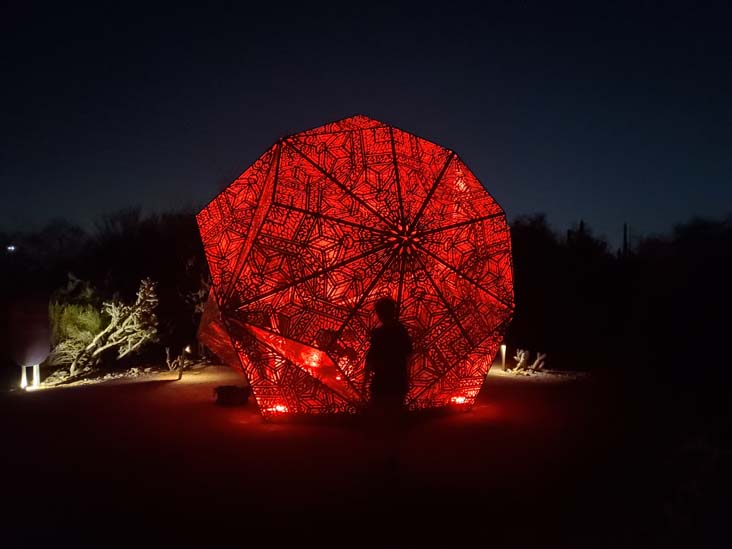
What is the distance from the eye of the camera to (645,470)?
5.87m

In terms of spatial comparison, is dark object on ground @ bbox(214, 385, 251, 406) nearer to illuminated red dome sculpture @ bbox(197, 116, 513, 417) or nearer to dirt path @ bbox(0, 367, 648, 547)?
dirt path @ bbox(0, 367, 648, 547)

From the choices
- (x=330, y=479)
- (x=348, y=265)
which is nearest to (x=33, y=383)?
(x=348, y=265)

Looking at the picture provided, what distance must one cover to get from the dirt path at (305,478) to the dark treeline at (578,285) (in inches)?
49.7

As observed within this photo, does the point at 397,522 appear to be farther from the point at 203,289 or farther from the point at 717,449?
the point at 203,289

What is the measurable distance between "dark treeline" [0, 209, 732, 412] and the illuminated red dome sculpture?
2.11 meters

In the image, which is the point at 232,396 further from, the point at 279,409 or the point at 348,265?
the point at 348,265

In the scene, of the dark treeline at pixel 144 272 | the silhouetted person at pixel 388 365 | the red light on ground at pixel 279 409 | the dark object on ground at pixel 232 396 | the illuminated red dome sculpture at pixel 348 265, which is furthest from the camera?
the dark treeline at pixel 144 272

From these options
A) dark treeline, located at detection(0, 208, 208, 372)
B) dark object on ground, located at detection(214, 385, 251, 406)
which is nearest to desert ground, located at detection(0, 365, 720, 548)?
dark object on ground, located at detection(214, 385, 251, 406)

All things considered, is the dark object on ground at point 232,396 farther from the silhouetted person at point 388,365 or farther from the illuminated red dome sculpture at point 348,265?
the silhouetted person at point 388,365

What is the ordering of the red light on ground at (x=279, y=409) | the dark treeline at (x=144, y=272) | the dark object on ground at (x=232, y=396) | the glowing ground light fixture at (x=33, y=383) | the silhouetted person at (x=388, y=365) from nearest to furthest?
the silhouetted person at (x=388, y=365), the red light on ground at (x=279, y=409), the dark object on ground at (x=232, y=396), the glowing ground light fixture at (x=33, y=383), the dark treeline at (x=144, y=272)

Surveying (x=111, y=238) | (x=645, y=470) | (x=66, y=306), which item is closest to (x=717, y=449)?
(x=645, y=470)

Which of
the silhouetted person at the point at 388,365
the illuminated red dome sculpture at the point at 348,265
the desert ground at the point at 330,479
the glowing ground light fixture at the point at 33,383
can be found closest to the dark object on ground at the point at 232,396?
the desert ground at the point at 330,479

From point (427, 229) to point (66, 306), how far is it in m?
9.32

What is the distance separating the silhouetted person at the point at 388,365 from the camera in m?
6.54
